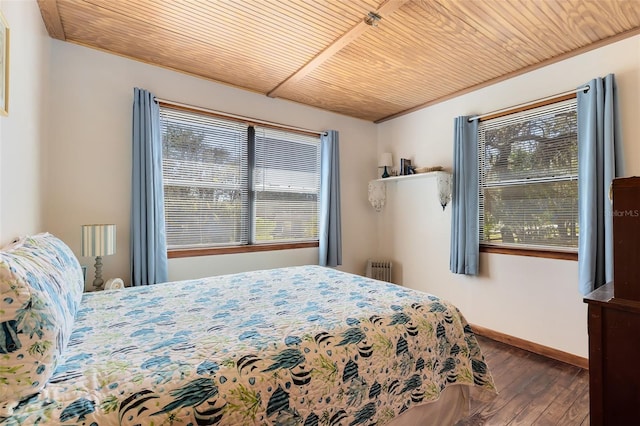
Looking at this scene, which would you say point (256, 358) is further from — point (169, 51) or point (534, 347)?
point (534, 347)

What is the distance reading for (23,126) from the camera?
1677 millimetres

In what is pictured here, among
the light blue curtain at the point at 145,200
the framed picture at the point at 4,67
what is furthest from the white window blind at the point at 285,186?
the framed picture at the point at 4,67

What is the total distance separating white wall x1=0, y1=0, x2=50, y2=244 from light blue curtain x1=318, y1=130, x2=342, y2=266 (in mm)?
2592

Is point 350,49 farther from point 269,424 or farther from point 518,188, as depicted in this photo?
point 269,424

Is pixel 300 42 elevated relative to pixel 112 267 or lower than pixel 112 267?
elevated

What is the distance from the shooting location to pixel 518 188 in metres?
2.86

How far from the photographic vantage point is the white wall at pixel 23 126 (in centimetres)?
144

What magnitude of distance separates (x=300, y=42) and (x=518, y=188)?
2.41 meters

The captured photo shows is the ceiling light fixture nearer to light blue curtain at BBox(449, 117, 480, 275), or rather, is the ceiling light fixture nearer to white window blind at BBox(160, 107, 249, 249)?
light blue curtain at BBox(449, 117, 480, 275)

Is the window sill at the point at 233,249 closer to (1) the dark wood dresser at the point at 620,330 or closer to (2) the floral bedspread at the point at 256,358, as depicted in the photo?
(2) the floral bedspread at the point at 256,358

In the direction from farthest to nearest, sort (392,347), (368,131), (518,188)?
(368,131) → (518,188) → (392,347)

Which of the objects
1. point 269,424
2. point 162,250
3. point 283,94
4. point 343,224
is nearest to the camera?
point 269,424

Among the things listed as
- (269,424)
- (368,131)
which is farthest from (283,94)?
(269,424)

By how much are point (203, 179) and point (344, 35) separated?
187 centimetres
